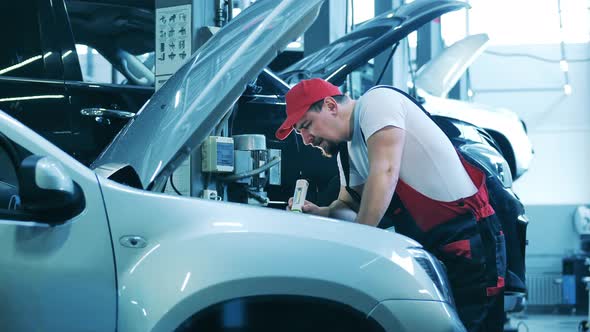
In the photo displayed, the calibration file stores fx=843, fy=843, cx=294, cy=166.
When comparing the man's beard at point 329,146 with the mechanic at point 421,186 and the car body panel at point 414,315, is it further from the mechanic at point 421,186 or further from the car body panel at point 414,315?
the car body panel at point 414,315

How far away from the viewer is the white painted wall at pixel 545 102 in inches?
477

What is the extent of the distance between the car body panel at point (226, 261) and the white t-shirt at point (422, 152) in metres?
0.73

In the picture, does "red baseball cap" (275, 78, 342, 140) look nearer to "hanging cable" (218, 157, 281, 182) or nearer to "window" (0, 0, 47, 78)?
"hanging cable" (218, 157, 281, 182)

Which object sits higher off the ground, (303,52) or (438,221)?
(303,52)

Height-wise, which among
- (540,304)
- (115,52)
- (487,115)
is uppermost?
(115,52)

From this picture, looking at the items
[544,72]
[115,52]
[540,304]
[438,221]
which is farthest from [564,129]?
[438,221]

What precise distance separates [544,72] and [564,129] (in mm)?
878

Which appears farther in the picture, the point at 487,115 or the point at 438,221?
the point at 487,115

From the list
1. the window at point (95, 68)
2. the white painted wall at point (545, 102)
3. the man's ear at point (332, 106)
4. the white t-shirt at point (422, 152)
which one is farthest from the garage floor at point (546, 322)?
the man's ear at point (332, 106)

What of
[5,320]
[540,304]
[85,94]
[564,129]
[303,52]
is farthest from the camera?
[564,129]

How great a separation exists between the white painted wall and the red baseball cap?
9448 millimetres

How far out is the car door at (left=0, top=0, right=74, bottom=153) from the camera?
4.02 m

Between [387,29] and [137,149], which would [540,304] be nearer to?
[387,29]

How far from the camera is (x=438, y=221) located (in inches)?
120
